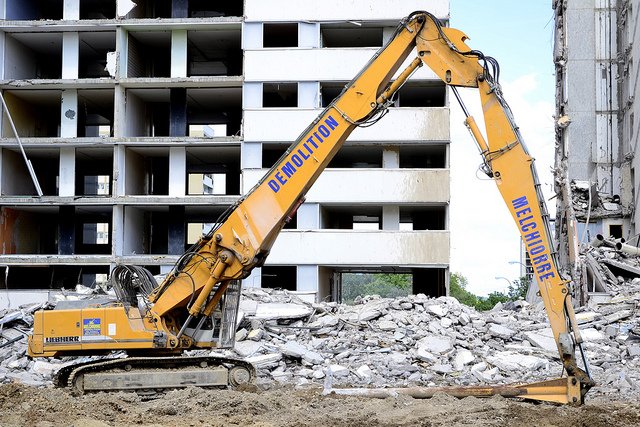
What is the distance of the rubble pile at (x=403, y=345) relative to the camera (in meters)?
15.4

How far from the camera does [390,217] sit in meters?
34.0

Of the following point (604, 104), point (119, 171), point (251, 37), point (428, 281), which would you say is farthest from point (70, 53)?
point (604, 104)

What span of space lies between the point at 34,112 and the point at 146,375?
30524 millimetres

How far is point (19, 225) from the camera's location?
37.4m

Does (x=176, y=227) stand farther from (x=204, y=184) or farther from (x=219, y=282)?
(x=219, y=282)

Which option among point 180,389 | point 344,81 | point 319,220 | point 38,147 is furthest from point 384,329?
point 38,147

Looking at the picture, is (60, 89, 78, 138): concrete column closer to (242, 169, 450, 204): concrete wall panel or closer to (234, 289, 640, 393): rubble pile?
(242, 169, 450, 204): concrete wall panel

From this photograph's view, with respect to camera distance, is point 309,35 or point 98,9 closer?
point 309,35

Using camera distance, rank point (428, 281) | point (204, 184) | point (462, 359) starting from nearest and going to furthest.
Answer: point (462, 359), point (428, 281), point (204, 184)

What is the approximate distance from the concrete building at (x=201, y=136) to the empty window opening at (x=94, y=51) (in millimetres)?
110

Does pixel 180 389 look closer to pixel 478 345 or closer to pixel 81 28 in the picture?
pixel 478 345

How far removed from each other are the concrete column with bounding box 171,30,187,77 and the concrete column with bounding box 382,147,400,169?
32.8ft

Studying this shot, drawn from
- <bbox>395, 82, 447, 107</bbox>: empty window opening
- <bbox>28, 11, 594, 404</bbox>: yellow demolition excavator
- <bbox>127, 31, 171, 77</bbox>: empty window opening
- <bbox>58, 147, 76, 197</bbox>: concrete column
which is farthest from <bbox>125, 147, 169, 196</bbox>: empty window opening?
<bbox>28, 11, 594, 404</bbox>: yellow demolition excavator

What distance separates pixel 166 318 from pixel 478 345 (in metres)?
8.12
